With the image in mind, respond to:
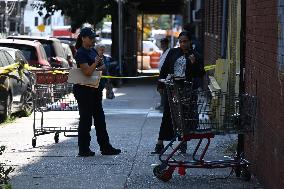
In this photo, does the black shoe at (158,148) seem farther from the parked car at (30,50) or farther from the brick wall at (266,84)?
the parked car at (30,50)

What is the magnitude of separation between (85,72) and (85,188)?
2.56m

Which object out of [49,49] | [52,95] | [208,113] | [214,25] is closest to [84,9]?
[49,49]

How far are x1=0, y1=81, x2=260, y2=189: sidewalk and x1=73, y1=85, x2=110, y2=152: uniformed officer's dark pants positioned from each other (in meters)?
0.22

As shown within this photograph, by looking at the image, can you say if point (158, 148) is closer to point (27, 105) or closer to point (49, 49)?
point (27, 105)

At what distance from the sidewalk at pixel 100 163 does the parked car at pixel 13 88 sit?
0.44 m

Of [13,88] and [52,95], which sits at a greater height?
[52,95]

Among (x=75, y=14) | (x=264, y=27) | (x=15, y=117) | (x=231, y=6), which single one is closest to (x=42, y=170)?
(x=264, y=27)

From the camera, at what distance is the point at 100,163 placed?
34.9ft

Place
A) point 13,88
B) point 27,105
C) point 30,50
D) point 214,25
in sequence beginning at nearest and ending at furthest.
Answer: point 13,88 < point 27,105 < point 214,25 < point 30,50

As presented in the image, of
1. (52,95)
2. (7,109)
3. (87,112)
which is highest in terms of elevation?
(52,95)

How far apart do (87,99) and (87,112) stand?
0.20 metres

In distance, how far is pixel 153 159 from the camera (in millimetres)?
10898

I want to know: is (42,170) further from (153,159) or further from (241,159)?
(241,159)

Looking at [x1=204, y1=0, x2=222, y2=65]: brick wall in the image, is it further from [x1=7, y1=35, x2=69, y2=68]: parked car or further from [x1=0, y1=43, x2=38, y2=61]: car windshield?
[x1=0, y1=43, x2=38, y2=61]: car windshield
